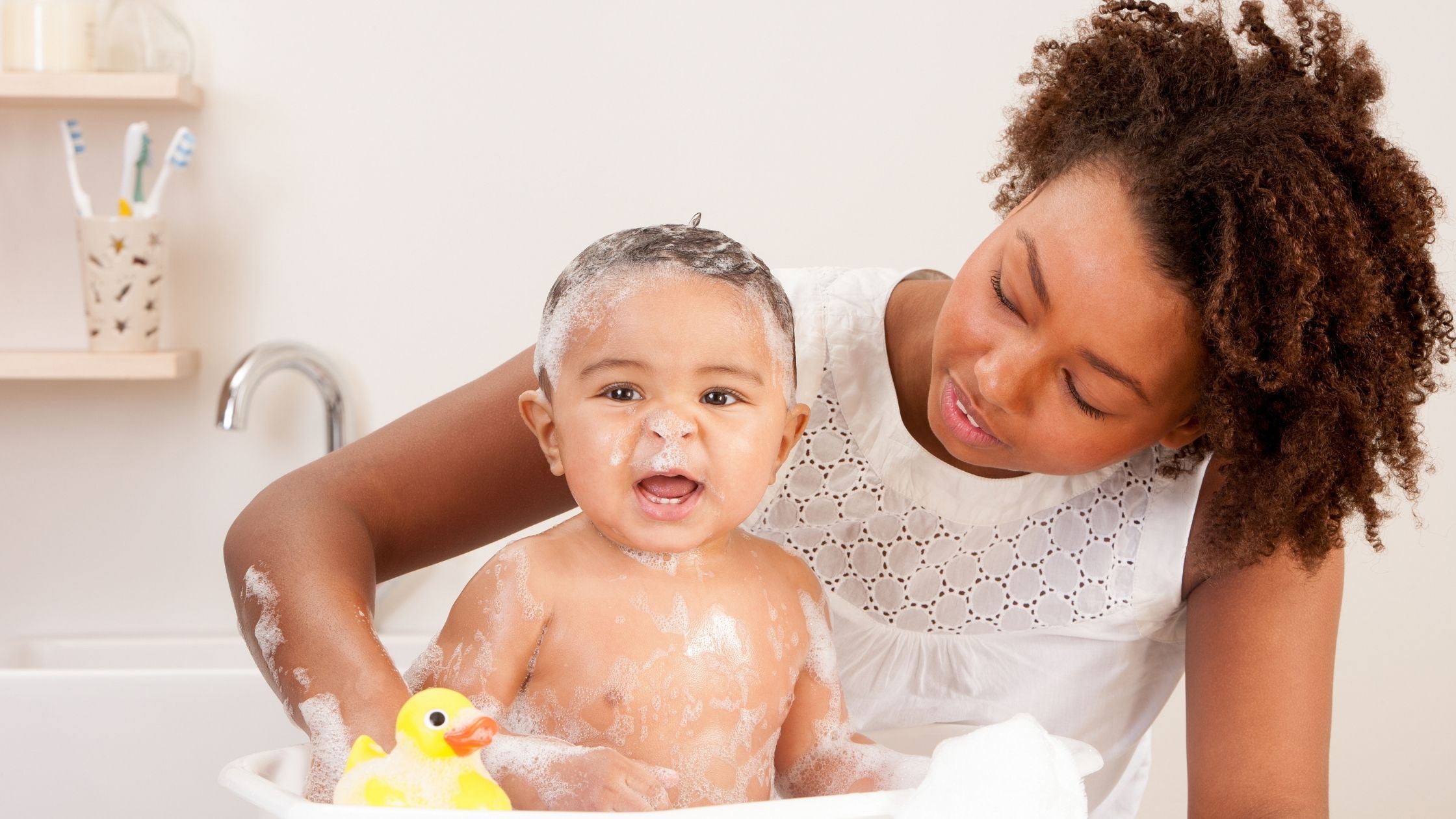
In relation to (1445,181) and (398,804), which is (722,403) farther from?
(1445,181)

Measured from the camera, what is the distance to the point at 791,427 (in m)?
0.81

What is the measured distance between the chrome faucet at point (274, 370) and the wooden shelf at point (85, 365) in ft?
0.34

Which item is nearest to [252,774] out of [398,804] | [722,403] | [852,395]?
[398,804]

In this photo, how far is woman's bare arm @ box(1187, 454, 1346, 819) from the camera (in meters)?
0.96

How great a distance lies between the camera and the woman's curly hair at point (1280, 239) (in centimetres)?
83

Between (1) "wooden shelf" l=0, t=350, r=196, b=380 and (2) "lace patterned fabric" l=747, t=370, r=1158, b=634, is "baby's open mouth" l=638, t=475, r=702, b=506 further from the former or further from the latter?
(1) "wooden shelf" l=0, t=350, r=196, b=380

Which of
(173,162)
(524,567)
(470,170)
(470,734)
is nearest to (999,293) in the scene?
(524,567)

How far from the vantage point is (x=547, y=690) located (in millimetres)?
735

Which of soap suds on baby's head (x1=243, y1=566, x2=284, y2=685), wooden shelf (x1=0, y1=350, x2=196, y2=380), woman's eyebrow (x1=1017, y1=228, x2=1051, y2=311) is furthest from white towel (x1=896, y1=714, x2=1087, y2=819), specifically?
wooden shelf (x1=0, y1=350, x2=196, y2=380)

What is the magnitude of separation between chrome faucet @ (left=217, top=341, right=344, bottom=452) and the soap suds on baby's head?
0.77 m

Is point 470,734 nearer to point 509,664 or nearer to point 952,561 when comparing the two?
point 509,664

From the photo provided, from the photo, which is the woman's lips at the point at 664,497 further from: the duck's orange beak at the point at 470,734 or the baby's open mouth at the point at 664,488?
the duck's orange beak at the point at 470,734

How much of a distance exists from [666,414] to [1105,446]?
37 centimetres

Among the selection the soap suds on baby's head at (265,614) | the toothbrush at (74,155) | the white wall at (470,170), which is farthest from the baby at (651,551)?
the toothbrush at (74,155)
